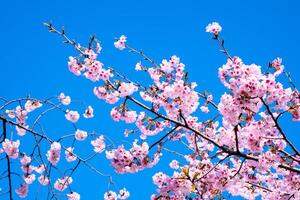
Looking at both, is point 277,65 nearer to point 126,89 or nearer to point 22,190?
point 126,89

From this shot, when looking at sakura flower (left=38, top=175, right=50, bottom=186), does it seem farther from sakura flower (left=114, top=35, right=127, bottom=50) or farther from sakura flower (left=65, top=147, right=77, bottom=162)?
sakura flower (left=114, top=35, right=127, bottom=50)

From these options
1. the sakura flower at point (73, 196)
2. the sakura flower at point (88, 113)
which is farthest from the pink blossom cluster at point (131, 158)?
the sakura flower at point (88, 113)

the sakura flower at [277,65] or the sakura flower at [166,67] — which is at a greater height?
the sakura flower at [166,67]

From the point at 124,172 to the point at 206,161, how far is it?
1.54m

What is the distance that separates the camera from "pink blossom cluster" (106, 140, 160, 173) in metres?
6.54

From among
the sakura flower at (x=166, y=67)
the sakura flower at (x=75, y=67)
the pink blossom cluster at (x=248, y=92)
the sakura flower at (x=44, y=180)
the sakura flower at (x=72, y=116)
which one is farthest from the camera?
the sakura flower at (x=72, y=116)

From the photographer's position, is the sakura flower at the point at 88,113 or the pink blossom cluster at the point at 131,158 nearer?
the pink blossom cluster at the point at 131,158

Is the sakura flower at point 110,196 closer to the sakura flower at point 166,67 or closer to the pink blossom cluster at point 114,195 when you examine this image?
the pink blossom cluster at point 114,195

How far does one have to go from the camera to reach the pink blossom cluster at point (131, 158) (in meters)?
6.54

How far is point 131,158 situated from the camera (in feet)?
21.5

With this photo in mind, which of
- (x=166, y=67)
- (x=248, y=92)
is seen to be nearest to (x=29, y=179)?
(x=166, y=67)

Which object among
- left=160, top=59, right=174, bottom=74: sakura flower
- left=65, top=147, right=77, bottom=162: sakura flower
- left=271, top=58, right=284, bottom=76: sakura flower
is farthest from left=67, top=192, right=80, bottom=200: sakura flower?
left=271, top=58, right=284, bottom=76: sakura flower

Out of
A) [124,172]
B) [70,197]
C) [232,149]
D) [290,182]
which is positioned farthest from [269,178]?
[70,197]

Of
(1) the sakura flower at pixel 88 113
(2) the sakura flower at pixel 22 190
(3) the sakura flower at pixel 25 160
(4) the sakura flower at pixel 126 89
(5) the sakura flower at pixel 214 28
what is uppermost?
(1) the sakura flower at pixel 88 113
